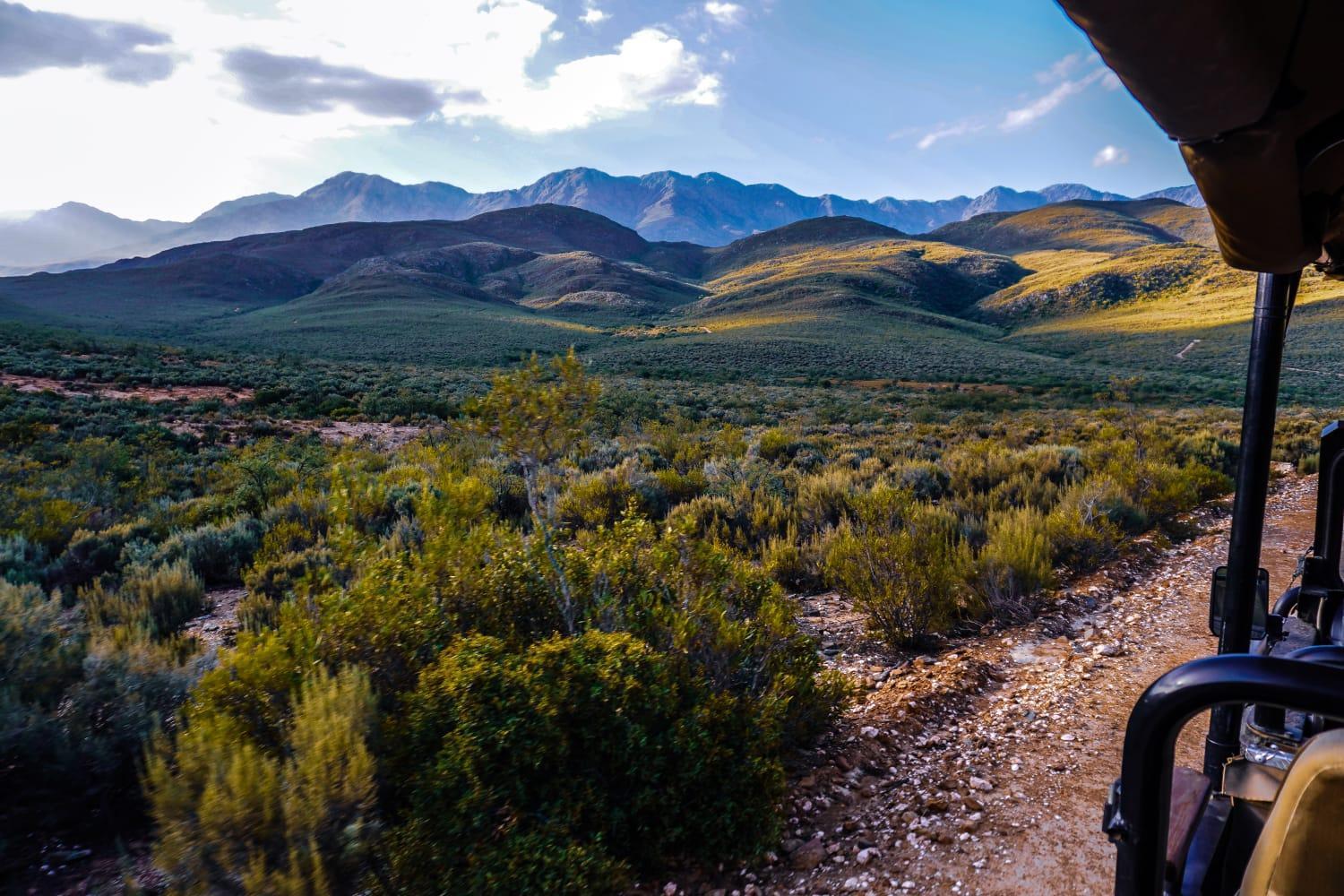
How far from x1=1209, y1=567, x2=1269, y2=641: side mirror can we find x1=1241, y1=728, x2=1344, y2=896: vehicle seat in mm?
1369

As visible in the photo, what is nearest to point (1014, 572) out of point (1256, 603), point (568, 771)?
point (1256, 603)

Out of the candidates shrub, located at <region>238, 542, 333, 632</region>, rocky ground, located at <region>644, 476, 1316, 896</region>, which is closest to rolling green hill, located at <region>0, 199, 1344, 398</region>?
rocky ground, located at <region>644, 476, 1316, 896</region>

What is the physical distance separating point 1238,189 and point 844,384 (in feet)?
117

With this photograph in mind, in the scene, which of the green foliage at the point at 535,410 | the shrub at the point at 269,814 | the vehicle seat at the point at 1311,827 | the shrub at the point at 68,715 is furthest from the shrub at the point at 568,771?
the vehicle seat at the point at 1311,827

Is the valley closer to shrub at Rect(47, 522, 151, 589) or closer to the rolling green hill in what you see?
shrub at Rect(47, 522, 151, 589)

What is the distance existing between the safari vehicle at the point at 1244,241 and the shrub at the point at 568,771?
178 centimetres

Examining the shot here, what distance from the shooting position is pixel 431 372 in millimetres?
34219

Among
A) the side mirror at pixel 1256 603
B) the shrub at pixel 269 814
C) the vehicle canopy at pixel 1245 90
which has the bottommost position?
the shrub at pixel 269 814

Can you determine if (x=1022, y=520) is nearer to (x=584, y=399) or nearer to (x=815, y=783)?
(x=815, y=783)

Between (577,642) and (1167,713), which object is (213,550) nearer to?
(577,642)

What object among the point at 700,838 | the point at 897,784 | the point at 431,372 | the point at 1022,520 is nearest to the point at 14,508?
the point at 700,838

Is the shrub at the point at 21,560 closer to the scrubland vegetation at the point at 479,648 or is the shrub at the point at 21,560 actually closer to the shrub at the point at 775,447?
the scrubland vegetation at the point at 479,648

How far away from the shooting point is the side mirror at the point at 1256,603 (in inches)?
92.0

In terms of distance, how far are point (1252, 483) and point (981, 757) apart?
2034 millimetres
